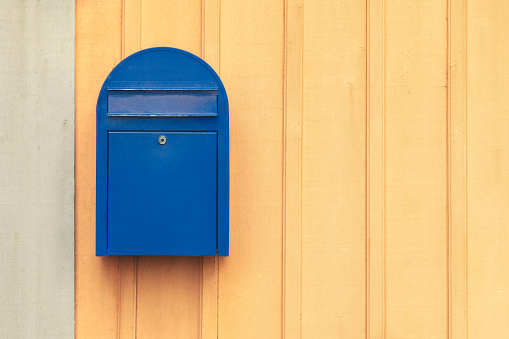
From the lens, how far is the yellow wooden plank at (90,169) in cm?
198

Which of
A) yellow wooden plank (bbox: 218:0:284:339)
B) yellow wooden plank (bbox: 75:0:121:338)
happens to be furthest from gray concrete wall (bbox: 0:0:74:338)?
yellow wooden plank (bbox: 218:0:284:339)

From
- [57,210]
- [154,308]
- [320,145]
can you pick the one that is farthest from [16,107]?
[320,145]

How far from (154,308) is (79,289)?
1.23 ft

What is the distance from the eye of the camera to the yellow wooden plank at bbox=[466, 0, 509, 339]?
78.0 inches

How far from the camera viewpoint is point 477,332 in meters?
1.97

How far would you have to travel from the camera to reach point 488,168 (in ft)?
6.56

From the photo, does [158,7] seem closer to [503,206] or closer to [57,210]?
[57,210]

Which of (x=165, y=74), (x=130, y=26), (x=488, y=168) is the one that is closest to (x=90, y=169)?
(x=165, y=74)

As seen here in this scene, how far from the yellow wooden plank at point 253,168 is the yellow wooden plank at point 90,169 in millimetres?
532

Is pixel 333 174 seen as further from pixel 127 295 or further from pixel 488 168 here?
pixel 127 295

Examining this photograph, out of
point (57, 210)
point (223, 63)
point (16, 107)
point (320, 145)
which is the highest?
point (223, 63)

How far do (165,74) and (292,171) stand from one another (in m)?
0.74

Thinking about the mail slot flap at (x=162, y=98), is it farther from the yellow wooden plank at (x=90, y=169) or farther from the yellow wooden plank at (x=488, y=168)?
the yellow wooden plank at (x=488, y=168)

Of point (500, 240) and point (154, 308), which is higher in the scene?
point (500, 240)
